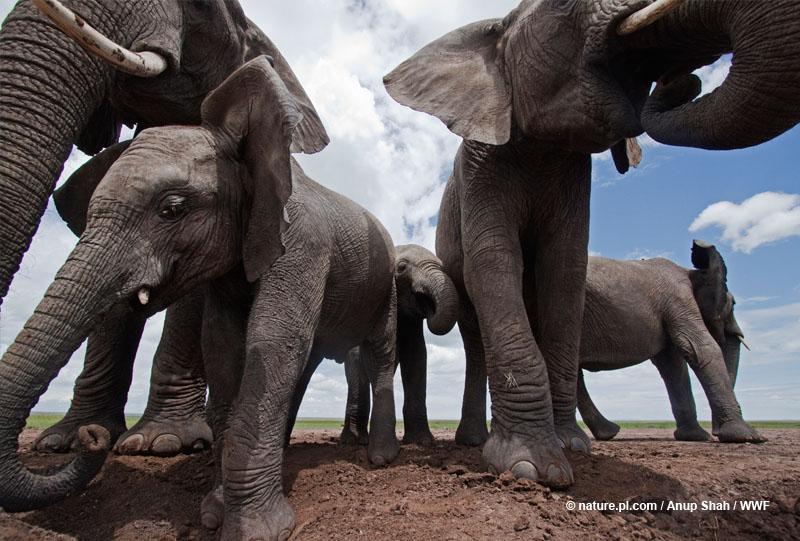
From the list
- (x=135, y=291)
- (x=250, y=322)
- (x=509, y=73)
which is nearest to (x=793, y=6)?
(x=509, y=73)

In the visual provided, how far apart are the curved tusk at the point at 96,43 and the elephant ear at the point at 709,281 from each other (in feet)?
24.7

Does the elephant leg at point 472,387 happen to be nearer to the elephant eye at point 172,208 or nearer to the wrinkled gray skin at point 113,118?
the wrinkled gray skin at point 113,118

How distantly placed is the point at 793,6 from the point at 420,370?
4111 millimetres

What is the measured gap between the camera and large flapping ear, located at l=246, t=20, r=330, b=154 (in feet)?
13.9

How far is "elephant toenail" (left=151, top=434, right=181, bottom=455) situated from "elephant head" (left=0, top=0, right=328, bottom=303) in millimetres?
1683

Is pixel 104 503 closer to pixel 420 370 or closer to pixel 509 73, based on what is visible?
pixel 420 370

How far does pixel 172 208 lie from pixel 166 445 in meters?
2.09

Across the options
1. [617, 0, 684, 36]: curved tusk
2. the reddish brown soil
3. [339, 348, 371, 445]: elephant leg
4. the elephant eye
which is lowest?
the reddish brown soil

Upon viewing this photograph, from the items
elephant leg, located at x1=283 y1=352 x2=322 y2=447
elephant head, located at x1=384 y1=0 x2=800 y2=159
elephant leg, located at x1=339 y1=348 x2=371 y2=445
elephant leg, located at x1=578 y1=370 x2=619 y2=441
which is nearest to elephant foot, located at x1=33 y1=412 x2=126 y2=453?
elephant leg, located at x1=283 y1=352 x2=322 y2=447

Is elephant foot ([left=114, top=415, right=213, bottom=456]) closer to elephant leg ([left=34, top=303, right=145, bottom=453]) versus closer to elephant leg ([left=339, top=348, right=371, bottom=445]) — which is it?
elephant leg ([left=34, top=303, right=145, bottom=453])

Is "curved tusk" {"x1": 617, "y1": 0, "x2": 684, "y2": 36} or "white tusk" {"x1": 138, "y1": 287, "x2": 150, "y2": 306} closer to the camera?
"white tusk" {"x1": 138, "y1": 287, "x2": 150, "y2": 306}

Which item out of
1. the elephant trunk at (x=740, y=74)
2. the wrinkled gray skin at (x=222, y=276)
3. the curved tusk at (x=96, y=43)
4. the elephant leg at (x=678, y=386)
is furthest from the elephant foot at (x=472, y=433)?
the elephant leg at (x=678, y=386)

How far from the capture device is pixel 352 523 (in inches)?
116

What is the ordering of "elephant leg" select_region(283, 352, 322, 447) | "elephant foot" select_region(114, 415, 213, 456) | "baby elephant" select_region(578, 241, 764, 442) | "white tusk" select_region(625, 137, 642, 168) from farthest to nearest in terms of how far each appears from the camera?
"baby elephant" select_region(578, 241, 764, 442) < "elephant leg" select_region(283, 352, 322, 447) < "white tusk" select_region(625, 137, 642, 168) < "elephant foot" select_region(114, 415, 213, 456)
